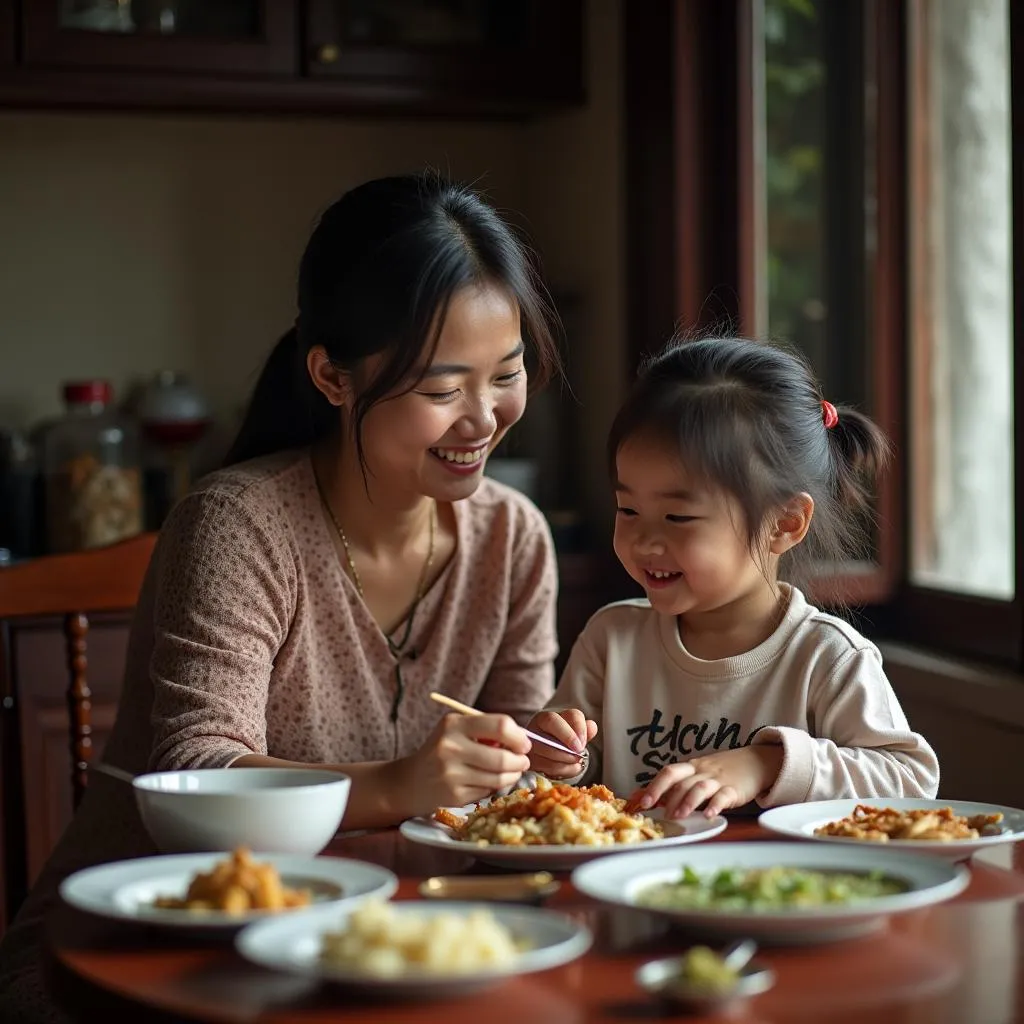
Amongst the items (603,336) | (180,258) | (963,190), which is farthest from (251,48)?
(963,190)

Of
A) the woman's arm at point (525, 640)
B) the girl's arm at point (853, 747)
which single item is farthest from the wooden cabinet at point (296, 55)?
the girl's arm at point (853, 747)

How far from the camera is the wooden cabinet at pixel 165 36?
2.76 metres

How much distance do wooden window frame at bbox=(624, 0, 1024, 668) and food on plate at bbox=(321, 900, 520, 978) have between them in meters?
1.48

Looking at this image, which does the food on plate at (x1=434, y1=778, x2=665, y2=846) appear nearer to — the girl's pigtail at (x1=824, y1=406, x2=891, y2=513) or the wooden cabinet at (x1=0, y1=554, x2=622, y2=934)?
the girl's pigtail at (x1=824, y1=406, x2=891, y2=513)

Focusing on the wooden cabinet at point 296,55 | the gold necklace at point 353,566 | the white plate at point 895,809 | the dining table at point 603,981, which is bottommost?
the white plate at point 895,809

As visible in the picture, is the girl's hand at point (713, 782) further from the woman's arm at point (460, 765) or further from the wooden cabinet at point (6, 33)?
the wooden cabinet at point (6, 33)

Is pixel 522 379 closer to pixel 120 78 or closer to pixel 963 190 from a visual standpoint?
pixel 963 190

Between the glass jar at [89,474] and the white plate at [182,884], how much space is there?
1863mm

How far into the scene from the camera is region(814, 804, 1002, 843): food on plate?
45.5 inches

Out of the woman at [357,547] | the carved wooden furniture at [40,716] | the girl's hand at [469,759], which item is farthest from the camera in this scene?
the carved wooden furniture at [40,716]

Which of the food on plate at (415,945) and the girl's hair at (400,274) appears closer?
the food on plate at (415,945)

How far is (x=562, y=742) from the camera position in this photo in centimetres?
143

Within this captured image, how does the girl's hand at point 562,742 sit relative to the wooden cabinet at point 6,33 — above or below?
below

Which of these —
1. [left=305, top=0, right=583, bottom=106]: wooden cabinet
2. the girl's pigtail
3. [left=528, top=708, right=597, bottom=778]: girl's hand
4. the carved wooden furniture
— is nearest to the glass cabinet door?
[left=305, top=0, right=583, bottom=106]: wooden cabinet
